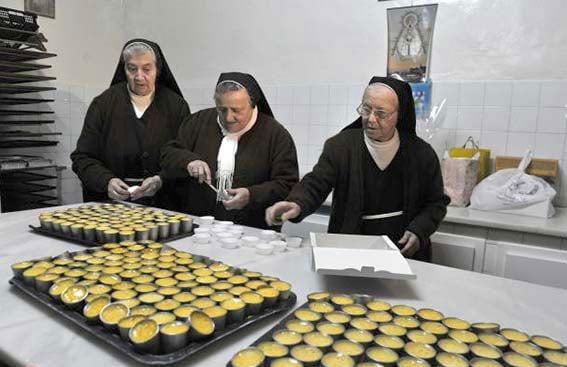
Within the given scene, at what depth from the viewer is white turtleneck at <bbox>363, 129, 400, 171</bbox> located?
214 cm

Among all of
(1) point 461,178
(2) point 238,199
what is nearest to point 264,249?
(2) point 238,199

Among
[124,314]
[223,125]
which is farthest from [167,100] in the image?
[124,314]

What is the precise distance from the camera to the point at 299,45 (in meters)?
3.81

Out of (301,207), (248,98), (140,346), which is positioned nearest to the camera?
(140,346)

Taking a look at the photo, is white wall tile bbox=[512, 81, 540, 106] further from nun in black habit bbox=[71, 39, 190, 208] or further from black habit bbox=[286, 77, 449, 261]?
nun in black habit bbox=[71, 39, 190, 208]

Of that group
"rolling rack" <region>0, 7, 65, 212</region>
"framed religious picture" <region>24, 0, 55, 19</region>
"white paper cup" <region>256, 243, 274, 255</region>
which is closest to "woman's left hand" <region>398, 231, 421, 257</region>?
"white paper cup" <region>256, 243, 274, 255</region>

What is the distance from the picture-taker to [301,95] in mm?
3822

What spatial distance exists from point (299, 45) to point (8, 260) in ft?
9.76

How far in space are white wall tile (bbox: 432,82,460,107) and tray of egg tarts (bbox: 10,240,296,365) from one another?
2.38 metres

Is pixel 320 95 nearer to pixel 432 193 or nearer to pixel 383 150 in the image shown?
pixel 383 150

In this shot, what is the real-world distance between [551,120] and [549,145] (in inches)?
6.5

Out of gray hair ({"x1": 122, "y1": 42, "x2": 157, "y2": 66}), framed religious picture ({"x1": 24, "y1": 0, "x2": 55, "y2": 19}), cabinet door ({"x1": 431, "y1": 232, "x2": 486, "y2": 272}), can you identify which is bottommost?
cabinet door ({"x1": 431, "y1": 232, "x2": 486, "y2": 272})

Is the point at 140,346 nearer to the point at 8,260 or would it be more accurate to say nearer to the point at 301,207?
the point at 8,260

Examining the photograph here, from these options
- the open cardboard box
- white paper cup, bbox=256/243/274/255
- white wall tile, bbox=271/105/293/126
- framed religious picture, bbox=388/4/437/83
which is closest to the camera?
the open cardboard box
